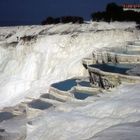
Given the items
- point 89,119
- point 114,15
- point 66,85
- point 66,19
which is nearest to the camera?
point 89,119

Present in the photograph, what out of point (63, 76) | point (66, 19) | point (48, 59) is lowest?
point (63, 76)

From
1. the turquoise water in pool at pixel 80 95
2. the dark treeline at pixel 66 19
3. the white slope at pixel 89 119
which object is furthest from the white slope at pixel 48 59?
the white slope at pixel 89 119

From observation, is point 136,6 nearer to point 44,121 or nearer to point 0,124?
point 0,124

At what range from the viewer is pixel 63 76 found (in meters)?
35.0

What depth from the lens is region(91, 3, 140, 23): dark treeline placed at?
49.0 metres

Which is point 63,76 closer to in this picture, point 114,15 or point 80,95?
point 80,95

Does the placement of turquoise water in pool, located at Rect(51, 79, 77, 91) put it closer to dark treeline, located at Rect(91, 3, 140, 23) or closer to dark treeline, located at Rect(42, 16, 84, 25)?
dark treeline, located at Rect(91, 3, 140, 23)

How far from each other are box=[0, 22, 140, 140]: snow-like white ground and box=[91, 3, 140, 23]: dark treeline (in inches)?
164

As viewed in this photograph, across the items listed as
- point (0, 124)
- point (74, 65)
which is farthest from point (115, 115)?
point (74, 65)

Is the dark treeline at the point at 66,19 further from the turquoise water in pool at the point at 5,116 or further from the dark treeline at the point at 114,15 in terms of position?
the turquoise water in pool at the point at 5,116

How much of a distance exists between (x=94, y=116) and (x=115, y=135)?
6.29 m

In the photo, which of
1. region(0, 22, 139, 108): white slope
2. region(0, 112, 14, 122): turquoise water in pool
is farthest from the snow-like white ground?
region(0, 112, 14, 122): turquoise water in pool

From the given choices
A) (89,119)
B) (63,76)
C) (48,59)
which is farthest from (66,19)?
(89,119)

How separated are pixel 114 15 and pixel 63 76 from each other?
17759 mm
